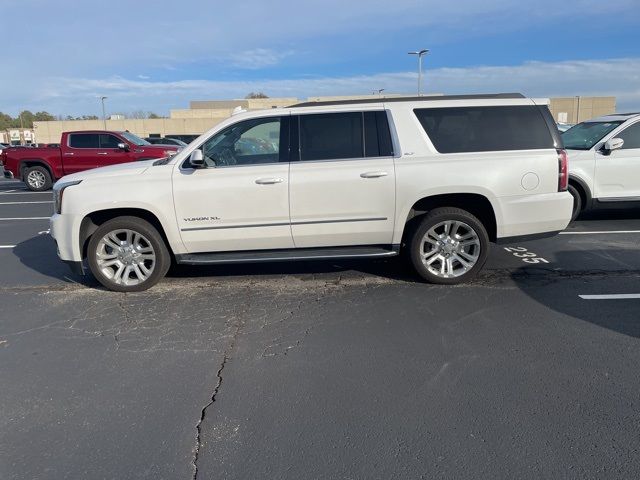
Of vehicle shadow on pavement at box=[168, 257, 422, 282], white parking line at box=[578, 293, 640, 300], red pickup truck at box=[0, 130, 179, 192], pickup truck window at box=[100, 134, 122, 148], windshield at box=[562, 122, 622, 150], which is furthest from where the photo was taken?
pickup truck window at box=[100, 134, 122, 148]

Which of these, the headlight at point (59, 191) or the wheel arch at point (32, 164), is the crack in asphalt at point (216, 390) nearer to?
the headlight at point (59, 191)

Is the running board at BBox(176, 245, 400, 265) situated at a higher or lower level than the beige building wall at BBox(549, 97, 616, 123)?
lower

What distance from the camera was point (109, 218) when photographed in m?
5.41

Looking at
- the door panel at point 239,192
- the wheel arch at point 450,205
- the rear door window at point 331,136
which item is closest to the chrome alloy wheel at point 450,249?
the wheel arch at point 450,205

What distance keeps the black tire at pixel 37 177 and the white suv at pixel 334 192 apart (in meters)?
11.8

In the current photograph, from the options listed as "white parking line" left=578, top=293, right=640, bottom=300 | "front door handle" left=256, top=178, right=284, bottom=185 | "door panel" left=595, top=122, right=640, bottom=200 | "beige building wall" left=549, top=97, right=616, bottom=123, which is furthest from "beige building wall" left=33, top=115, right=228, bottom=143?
"white parking line" left=578, top=293, right=640, bottom=300

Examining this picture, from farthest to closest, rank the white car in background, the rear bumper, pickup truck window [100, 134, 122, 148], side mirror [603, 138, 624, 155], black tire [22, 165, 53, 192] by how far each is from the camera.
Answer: black tire [22, 165, 53, 192], pickup truck window [100, 134, 122, 148], the white car in background, side mirror [603, 138, 624, 155], the rear bumper

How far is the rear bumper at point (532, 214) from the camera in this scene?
5.26 metres

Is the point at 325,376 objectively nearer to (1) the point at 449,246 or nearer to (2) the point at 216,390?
(2) the point at 216,390

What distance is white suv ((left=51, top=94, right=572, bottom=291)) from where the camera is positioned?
510 centimetres

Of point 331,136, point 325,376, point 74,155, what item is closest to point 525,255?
point 331,136

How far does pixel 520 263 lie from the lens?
20.2 feet

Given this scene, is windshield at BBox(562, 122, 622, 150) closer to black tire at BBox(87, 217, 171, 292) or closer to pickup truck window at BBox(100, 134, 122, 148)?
black tire at BBox(87, 217, 171, 292)

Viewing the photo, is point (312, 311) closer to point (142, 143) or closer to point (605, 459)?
point (605, 459)
